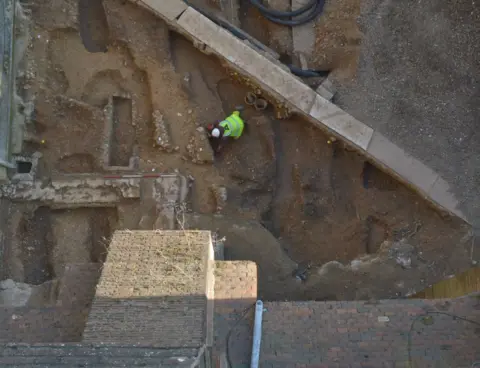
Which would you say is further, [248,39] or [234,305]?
[248,39]

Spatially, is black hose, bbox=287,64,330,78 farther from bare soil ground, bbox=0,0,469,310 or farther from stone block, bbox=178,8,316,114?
stone block, bbox=178,8,316,114

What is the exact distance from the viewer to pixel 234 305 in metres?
5.45

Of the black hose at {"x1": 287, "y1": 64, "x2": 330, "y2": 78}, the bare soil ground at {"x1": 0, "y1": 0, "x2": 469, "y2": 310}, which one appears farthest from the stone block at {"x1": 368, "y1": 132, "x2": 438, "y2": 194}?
the black hose at {"x1": 287, "y1": 64, "x2": 330, "y2": 78}

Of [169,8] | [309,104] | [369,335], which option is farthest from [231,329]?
[169,8]

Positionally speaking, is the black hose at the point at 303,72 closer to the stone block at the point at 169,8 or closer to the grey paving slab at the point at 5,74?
the stone block at the point at 169,8

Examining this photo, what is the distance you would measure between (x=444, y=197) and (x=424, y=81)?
2203mm

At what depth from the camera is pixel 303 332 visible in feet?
17.5

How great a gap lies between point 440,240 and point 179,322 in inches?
200

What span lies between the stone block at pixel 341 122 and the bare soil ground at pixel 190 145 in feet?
1.58

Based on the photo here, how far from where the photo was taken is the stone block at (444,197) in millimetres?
7969

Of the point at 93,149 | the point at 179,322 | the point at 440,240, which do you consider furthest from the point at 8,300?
the point at 440,240

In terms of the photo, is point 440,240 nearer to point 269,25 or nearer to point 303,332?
point 303,332

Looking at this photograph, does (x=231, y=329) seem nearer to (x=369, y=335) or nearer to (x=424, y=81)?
(x=369, y=335)

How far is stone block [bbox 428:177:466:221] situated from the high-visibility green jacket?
11.7 feet
